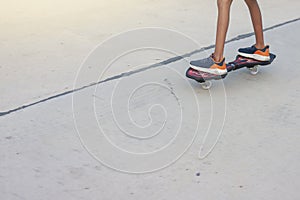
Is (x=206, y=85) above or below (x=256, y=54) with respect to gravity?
below

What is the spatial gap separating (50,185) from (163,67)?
179 centimetres

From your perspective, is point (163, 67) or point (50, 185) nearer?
point (50, 185)

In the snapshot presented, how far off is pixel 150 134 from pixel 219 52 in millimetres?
934

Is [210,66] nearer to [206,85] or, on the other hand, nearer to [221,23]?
[206,85]

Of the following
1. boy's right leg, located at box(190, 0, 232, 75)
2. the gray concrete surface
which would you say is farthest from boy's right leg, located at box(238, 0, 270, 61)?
boy's right leg, located at box(190, 0, 232, 75)

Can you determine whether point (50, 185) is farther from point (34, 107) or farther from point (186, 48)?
point (186, 48)

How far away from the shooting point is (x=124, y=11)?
6.19 m

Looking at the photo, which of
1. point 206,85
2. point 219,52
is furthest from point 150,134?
point 219,52

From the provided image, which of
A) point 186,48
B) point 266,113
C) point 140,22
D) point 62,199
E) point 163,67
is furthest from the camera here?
point 140,22

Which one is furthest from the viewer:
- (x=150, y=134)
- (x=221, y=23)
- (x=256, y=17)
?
(x=256, y=17)

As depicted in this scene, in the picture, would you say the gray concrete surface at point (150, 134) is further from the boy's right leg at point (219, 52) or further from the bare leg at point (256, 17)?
the bare leg at point (256, 17)

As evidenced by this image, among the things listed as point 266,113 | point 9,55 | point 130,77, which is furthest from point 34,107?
point 266,113

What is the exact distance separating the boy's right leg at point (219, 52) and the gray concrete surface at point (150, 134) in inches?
6.1

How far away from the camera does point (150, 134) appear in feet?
12.0
